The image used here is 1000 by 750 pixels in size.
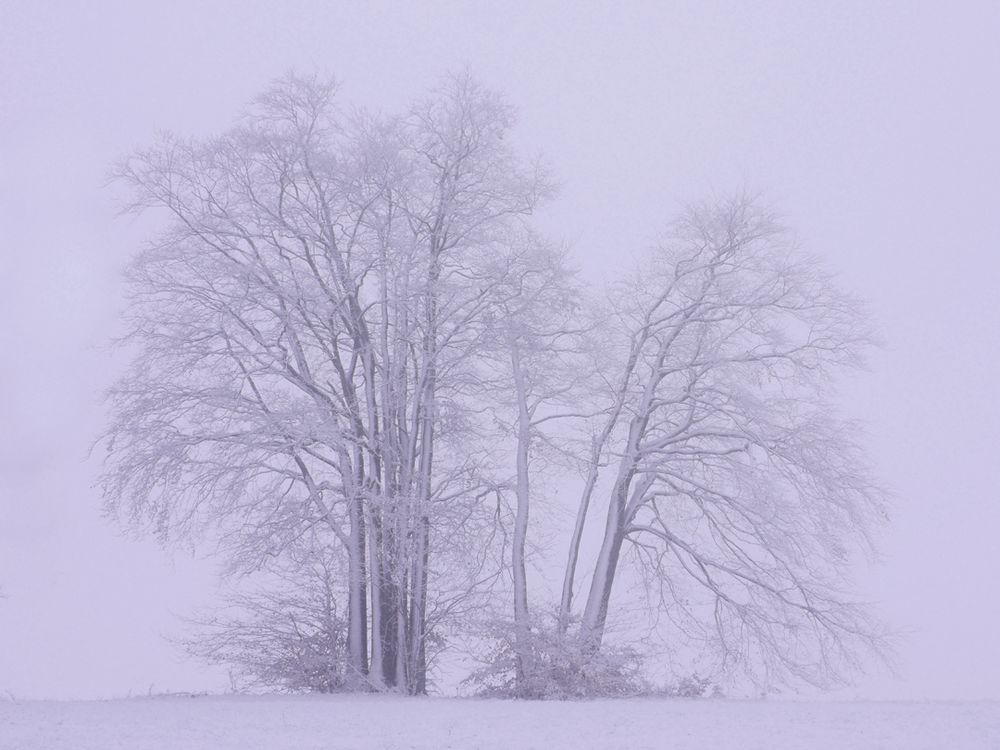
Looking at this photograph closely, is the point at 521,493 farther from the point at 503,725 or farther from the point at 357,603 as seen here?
the point at 503,725

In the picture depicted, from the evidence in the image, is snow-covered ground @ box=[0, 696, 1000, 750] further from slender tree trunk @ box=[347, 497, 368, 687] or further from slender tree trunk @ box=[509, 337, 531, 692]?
slender tree trunk @ box=[347, 497, 368, 687]

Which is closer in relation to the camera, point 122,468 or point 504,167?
point 122,468

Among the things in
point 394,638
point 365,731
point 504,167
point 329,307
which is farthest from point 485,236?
point 365,731

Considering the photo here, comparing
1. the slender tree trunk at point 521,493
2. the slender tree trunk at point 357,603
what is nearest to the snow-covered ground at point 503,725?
the slender tree trunk at point 521,493

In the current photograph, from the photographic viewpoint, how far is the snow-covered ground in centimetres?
1272

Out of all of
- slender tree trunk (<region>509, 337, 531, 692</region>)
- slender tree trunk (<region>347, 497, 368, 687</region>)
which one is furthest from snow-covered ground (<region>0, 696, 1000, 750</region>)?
slender tree trunk (<region>347, 497, 368, 687</region>)

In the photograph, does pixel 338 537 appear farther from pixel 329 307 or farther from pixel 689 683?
pixel 689 683

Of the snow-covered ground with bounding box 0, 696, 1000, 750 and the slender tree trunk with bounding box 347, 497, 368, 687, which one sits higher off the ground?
the slender tree trunk with bounding box 347, 497, 368, 687

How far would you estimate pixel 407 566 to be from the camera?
19781 mm

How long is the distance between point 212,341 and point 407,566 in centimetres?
477

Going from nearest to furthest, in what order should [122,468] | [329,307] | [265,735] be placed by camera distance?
1. [265,735]
2. [122,468]
3. [329,307]

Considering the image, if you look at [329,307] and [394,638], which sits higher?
[329,307]

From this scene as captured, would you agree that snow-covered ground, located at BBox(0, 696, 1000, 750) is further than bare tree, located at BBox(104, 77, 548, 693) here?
No

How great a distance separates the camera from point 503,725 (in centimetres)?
1423
